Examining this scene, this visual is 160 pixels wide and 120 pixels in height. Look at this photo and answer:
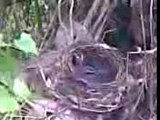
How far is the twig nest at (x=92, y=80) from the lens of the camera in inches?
38.5

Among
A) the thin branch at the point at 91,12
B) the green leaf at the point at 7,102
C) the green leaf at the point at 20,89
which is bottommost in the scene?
the green leaf at the point at 7,102

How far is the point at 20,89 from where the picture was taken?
977 millimetres

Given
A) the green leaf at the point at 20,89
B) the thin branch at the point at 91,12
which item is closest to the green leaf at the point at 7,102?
the green leaf at the point at 20,89

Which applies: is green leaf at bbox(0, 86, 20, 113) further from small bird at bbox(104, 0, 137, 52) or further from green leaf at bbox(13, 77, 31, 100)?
small bird at bbox(104, 0, 137, 52)

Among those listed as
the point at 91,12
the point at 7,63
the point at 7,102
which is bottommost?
the point at 7,102

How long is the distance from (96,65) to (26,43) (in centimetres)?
19

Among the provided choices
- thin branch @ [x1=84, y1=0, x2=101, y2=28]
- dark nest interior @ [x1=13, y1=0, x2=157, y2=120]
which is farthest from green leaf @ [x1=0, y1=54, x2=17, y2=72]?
thin branch @ [x1=84, y1=0, x2=101, y2=28]

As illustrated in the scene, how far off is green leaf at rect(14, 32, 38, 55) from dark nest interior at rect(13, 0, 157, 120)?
2 centimetres

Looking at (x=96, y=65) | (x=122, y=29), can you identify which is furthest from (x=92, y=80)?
(x=122, y=29)

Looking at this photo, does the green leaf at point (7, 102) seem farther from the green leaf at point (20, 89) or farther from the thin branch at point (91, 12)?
the thin branch at point (91, 12)

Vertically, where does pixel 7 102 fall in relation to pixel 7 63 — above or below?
below

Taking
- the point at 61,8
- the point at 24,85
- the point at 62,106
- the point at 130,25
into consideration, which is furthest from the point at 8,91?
the point at 130,25

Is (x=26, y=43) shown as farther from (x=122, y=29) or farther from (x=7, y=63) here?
(x=122, y=29)

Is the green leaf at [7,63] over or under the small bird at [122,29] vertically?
under
